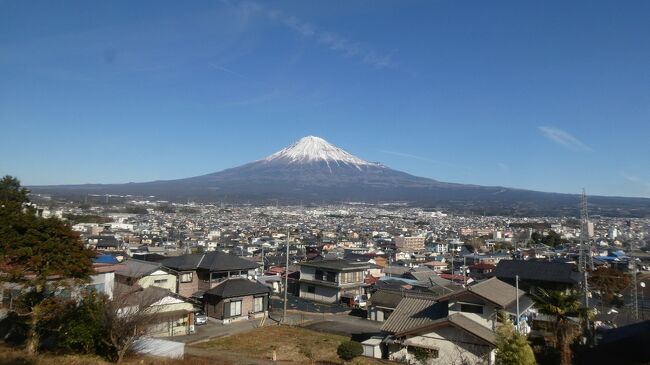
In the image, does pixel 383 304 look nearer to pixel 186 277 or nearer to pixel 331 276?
pixel 331 276

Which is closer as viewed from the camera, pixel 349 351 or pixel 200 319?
pixel 349 351

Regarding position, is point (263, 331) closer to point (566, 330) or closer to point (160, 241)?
point (566, 330)

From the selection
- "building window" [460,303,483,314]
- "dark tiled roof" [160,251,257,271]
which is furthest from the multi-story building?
"building window" [460,303,483,314]

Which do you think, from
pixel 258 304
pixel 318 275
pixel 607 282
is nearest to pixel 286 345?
pixel 258 304

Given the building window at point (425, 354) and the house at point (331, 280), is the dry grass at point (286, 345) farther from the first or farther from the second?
the house at point (331, 280)

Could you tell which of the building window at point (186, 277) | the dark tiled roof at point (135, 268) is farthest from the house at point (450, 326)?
the dark tiled roof at point (135, 268)
